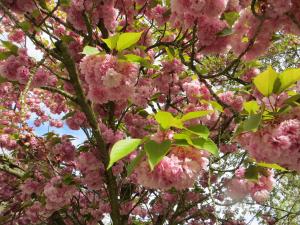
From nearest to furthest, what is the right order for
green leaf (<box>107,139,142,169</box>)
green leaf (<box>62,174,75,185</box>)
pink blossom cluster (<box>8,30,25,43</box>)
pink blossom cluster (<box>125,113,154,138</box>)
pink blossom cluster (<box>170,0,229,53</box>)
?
1. green leaf (<box>107,139,142,169</box>)
2. pink blossom cluster (<box>170,0,229,53</box>)
3. green leaf (<box>62,174,75,185</box>)
4. pink blossom cluster (<box>125,113,154,138</box>)
5. pink blossom cluster (<box>8,30,25,43</box>)

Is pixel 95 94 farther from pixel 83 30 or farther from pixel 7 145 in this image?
pixel 7 145

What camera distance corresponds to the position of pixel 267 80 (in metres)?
1.65

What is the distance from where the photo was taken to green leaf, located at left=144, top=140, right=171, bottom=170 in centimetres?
144

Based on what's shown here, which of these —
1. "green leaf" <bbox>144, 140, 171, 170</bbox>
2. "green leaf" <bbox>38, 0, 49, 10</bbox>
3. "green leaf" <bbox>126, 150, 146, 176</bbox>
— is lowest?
"green leaf" <bbox>144, 140, 171, 170</bbox>

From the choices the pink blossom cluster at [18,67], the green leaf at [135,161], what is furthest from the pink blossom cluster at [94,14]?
the green leaf at [135,161]

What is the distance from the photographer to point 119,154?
1426 millimetres

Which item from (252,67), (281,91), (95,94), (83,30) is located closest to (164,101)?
(252,67)

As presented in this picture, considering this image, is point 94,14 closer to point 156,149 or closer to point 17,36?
point 156,149

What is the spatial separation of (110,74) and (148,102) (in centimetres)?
196

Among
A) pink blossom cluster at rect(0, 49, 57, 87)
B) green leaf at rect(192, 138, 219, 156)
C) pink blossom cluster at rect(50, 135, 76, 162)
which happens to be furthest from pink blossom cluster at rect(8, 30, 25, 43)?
green leaf at rect(192, 138, 219, 156)

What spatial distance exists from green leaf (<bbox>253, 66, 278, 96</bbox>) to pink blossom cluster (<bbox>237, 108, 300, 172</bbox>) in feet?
0.45

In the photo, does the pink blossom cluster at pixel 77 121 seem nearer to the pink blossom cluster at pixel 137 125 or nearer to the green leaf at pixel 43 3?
the pink blossom cluster at pixel 137 125

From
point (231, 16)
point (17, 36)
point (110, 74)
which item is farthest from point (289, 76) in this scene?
point (17, 36)

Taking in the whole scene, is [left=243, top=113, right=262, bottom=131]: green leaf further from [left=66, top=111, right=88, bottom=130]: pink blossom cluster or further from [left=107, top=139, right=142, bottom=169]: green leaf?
[left=66, top=111, right=88, bottom=130]: pink blossom cluster
